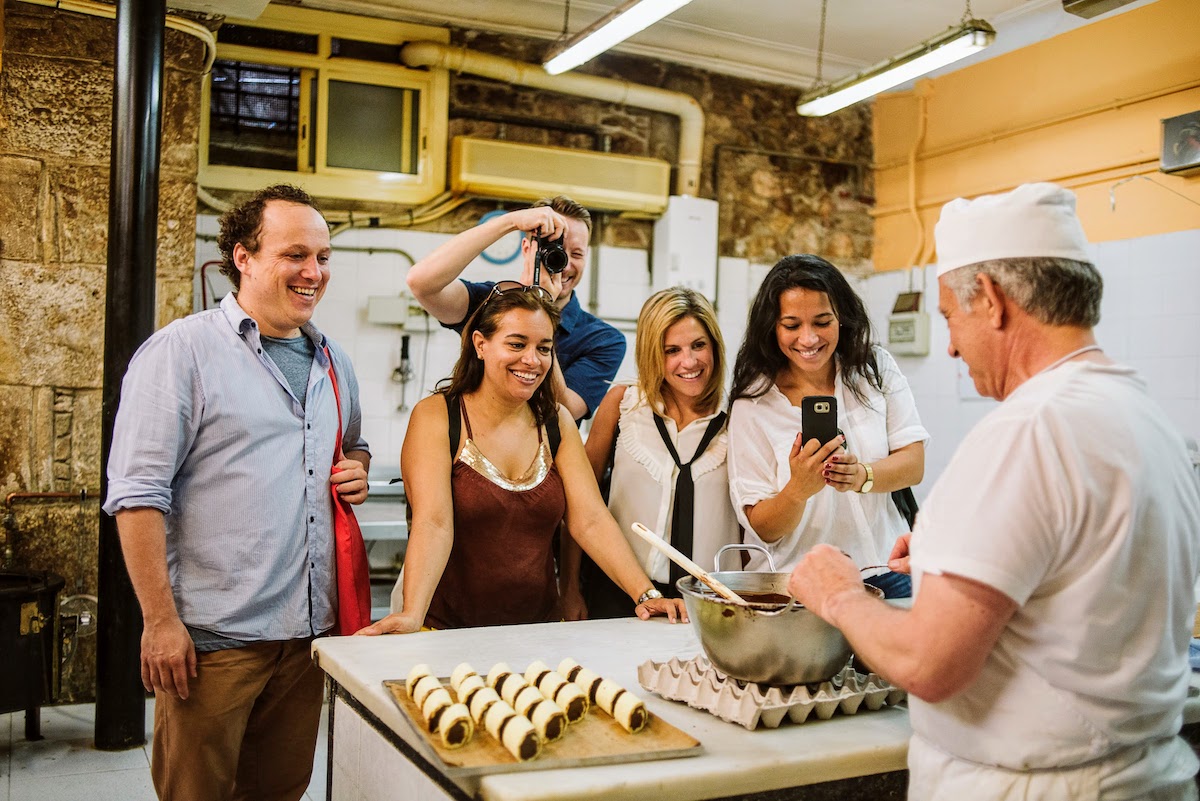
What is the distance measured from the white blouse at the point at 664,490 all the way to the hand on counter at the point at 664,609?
232 mm

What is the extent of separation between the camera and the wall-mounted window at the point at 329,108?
202 inches

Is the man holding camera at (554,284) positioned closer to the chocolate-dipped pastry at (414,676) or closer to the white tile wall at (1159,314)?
the chocolate-dipped pastry at (414,676)

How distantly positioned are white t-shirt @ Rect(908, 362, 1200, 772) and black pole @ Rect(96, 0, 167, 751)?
3.23 m

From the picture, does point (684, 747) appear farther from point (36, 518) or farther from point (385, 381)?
point (385, 381)

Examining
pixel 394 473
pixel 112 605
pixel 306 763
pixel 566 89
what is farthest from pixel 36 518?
pixel 566 89

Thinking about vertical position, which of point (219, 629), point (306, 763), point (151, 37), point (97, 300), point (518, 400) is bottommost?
point (306, 763)

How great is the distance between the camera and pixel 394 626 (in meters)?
2.00

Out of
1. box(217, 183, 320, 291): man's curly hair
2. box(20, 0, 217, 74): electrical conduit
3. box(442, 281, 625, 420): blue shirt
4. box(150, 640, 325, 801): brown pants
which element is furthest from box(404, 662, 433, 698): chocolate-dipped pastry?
box(20, 0, 217, 74): electrical conduit

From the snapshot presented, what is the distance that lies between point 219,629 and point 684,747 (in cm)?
118

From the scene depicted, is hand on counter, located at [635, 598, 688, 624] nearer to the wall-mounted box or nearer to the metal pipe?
the wall-mounted box

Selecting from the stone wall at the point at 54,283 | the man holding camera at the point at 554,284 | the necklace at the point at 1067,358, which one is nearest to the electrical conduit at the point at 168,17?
the stone wall at the point at 54,283

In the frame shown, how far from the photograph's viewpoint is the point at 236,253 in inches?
88.4

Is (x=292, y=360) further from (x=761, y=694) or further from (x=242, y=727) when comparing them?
(x=761, y=694)

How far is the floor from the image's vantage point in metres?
3.31
